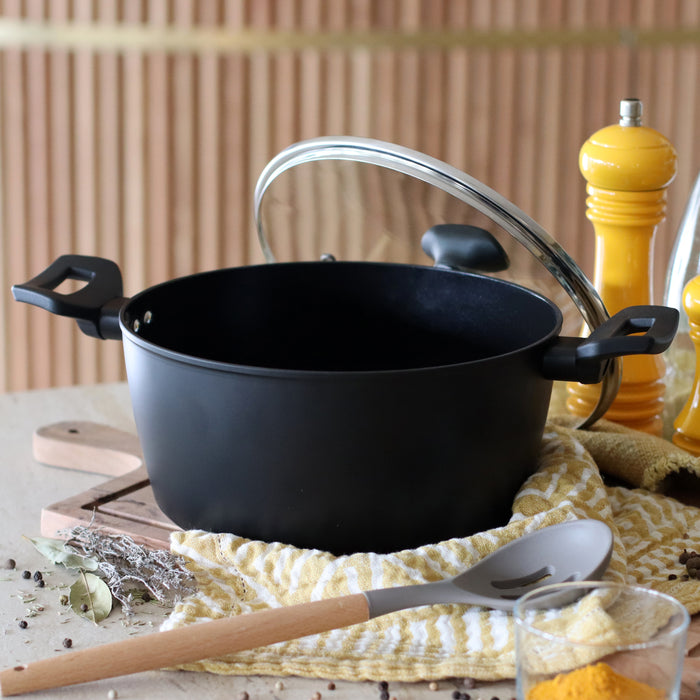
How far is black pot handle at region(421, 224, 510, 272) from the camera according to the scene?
831 mm

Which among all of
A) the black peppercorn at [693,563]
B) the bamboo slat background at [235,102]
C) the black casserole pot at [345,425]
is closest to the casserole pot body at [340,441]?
the black casserole pot at [345,425]

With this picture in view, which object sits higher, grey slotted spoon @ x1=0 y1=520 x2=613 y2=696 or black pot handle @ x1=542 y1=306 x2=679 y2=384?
black pot handle @ x1=542 y1=306 x2=679 y2=384

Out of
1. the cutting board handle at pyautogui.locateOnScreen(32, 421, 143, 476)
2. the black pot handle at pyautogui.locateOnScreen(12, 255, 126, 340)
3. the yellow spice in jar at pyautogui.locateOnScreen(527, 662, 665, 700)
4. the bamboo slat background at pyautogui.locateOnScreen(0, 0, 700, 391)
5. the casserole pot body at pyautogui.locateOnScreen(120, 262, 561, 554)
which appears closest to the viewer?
the yellow spice in jar at pyautogui.locateOnScreen(527, 662, 665, 700)

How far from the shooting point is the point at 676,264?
94 cm

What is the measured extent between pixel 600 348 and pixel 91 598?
0.38 m

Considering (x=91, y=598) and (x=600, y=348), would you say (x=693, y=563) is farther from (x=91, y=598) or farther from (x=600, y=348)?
(x=91, y=598)

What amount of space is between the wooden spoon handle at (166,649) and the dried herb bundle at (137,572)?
0.10 m

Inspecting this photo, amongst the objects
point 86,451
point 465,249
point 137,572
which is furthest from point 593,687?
point 86,451

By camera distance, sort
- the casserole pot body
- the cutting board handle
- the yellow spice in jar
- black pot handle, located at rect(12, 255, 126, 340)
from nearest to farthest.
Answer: the yellow spice in jar < the casserole pot body < black pot handle, located at rect(12, 255, 126, 340) < the cutting board handle

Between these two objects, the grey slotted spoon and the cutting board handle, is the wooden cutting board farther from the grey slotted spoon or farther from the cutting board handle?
the grey slotted spoon

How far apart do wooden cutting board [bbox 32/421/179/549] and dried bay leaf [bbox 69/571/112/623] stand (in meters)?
0.06

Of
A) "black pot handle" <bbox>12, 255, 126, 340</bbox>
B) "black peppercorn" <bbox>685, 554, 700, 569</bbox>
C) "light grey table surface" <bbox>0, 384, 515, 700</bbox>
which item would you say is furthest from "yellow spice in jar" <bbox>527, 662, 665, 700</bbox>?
"black pot handle" <bbox>12, 255, 126, 340</bbox>

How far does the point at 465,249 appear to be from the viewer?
2.80ft

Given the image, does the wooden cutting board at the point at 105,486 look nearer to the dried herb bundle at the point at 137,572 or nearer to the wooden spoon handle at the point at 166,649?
the dried herb bundle at the point at 137,572
